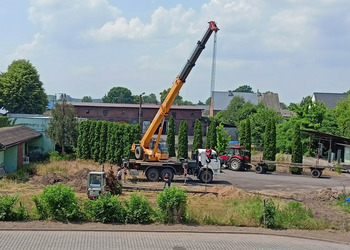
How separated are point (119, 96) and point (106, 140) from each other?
112309 mm

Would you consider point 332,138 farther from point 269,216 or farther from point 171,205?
point 171,205

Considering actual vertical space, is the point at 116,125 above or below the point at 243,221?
above

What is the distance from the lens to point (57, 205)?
1672 cm

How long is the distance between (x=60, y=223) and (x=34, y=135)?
23589mm

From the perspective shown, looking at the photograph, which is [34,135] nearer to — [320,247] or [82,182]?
[82,182]

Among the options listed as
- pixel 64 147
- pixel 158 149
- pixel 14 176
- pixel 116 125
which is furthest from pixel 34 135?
pixel 158 149

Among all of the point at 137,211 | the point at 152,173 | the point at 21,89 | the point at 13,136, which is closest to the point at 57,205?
the point at 137,211

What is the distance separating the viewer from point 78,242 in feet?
47.6

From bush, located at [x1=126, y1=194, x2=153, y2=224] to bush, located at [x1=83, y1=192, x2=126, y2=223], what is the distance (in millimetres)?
224

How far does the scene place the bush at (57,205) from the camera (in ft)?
54.5

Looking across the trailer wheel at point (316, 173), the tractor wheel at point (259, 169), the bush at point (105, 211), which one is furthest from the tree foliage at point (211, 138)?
the bush at point (105, 211)

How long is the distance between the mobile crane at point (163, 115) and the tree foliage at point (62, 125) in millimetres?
9879

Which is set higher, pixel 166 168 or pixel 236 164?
pixel 166 168

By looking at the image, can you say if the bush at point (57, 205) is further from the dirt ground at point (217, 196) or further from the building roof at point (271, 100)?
the building roof at point (271, 100)
